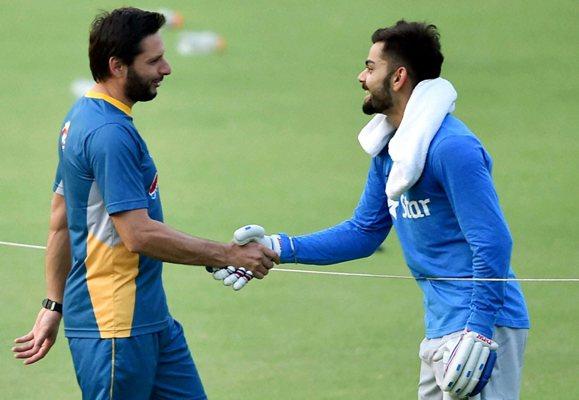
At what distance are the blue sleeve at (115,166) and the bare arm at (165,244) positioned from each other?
0.04 m

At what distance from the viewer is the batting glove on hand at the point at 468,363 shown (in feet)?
13.3

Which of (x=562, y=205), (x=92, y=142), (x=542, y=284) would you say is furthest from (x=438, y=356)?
(x=562, y=205)

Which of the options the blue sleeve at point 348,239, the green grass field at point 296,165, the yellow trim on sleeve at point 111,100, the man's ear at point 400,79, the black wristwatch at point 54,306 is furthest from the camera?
the green grass field at point 296,165

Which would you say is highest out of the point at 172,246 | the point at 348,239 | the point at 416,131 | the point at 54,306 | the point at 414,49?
the point at 414,49

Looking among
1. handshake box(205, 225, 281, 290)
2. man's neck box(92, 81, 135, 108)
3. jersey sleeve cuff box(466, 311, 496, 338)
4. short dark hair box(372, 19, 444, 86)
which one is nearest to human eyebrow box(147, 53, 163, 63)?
man's neck box(92, 81, 135, 108)

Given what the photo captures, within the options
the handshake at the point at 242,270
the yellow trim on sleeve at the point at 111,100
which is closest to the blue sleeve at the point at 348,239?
the handshake at the point at 242,270

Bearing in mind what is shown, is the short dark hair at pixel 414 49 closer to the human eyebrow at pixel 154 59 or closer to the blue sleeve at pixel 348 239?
the blue sleeve at pixel 348 239

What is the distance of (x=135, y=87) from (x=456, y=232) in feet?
3.78

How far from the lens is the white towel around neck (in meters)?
4.19

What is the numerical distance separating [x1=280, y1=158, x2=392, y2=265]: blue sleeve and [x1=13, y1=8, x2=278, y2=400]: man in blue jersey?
0.37 metres

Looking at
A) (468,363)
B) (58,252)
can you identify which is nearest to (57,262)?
(58,252)

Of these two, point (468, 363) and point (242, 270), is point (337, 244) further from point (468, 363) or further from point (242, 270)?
point (468, 363)

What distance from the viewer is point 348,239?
4.81 metres

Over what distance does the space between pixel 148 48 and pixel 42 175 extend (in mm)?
4845
